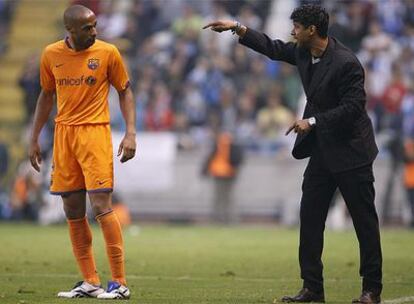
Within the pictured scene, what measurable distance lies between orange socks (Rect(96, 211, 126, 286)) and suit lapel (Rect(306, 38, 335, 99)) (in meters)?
1.86

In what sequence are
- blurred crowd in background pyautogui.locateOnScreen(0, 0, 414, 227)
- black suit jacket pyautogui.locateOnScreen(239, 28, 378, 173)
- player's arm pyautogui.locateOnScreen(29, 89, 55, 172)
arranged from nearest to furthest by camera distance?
black suit jacket pyautogui.locateOnScreen(239, 28, 378, 173), player's arm pyautogui.locateOnScreen(29, 89, 55, 172), blurred crowd in background pyautogui.locateOnScreen(0, 0, 414, 227)

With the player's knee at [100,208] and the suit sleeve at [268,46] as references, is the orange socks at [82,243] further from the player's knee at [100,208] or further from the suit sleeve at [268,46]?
the suit sleeve at [268,46]

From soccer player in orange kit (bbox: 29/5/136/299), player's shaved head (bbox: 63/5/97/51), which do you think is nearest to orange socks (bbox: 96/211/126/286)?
soccer player in orange kit (bbox: 29/5/136/299)

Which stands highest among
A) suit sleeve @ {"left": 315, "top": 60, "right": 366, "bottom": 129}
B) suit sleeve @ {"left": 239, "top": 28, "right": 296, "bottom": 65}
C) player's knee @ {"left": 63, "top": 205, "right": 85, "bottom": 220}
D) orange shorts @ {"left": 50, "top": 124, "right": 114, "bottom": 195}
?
suit sleeve @ {"left": 239, "top": 28, "right": 296, "bottom": 65}

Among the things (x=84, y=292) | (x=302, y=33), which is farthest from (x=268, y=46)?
(x=84, y=292)

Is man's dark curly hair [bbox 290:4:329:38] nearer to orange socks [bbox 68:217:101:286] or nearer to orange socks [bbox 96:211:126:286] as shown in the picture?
orange socks [bbox 96:211:126:286]

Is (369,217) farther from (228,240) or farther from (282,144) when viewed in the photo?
(282,144)

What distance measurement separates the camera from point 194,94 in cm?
2681

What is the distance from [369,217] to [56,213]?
1622cm

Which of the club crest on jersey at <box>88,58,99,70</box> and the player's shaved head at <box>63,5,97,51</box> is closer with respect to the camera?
the player's shaved head at <box>63,5,97,51</box>

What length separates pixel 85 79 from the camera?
9328 millimetres

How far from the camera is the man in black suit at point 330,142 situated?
877 cm

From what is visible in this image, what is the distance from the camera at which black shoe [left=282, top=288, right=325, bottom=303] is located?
9.05m

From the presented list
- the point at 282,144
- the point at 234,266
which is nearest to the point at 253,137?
the point at 282,144
